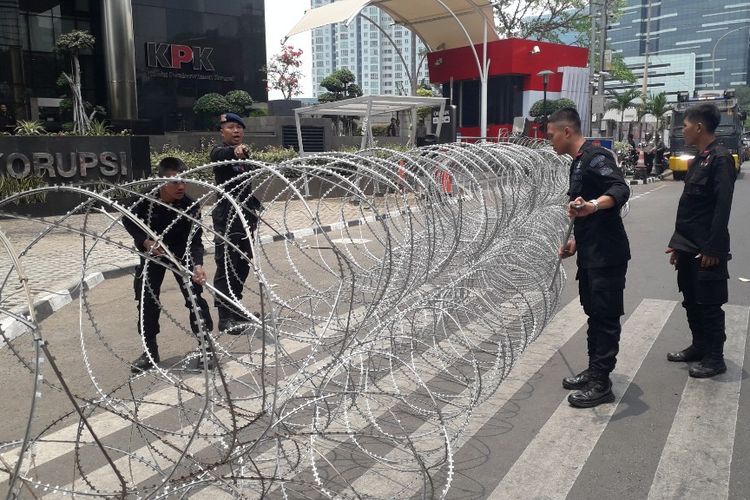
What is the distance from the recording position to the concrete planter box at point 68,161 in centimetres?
1151

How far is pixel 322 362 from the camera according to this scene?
15.7 feet

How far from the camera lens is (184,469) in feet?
10.8

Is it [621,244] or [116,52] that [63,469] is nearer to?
[621,244]

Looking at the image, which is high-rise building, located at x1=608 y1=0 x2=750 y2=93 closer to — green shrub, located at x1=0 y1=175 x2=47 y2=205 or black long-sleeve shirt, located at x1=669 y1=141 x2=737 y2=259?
green shrub, located at x1=0 y1=175 x2=47 y2=205

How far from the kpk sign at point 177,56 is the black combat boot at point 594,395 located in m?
22.3

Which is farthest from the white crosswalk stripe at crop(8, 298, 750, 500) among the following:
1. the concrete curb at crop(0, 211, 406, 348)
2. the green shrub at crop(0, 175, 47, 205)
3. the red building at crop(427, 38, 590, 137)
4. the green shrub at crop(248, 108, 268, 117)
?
the red building at crop(427, 38, 590, 137)

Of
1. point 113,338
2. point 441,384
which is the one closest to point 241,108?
point 113,338

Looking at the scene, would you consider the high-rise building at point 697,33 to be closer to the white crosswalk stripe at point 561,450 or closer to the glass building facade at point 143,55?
the glass building facade at point 143,55

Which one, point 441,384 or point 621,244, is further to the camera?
point 441,384

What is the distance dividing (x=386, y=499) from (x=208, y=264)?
629 centimetres

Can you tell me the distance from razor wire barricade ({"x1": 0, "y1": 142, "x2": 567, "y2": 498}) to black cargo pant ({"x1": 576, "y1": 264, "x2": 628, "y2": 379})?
476 millimetres

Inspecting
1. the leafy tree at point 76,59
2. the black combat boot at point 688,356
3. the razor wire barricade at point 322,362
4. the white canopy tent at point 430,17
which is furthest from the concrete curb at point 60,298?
the white canopy tent at point 430,17

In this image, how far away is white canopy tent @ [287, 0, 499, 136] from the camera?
19203mm

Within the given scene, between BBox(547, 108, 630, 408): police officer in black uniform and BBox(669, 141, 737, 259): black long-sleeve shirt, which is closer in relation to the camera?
BBox(547, 108, 630, 408): police officer in black uniform
